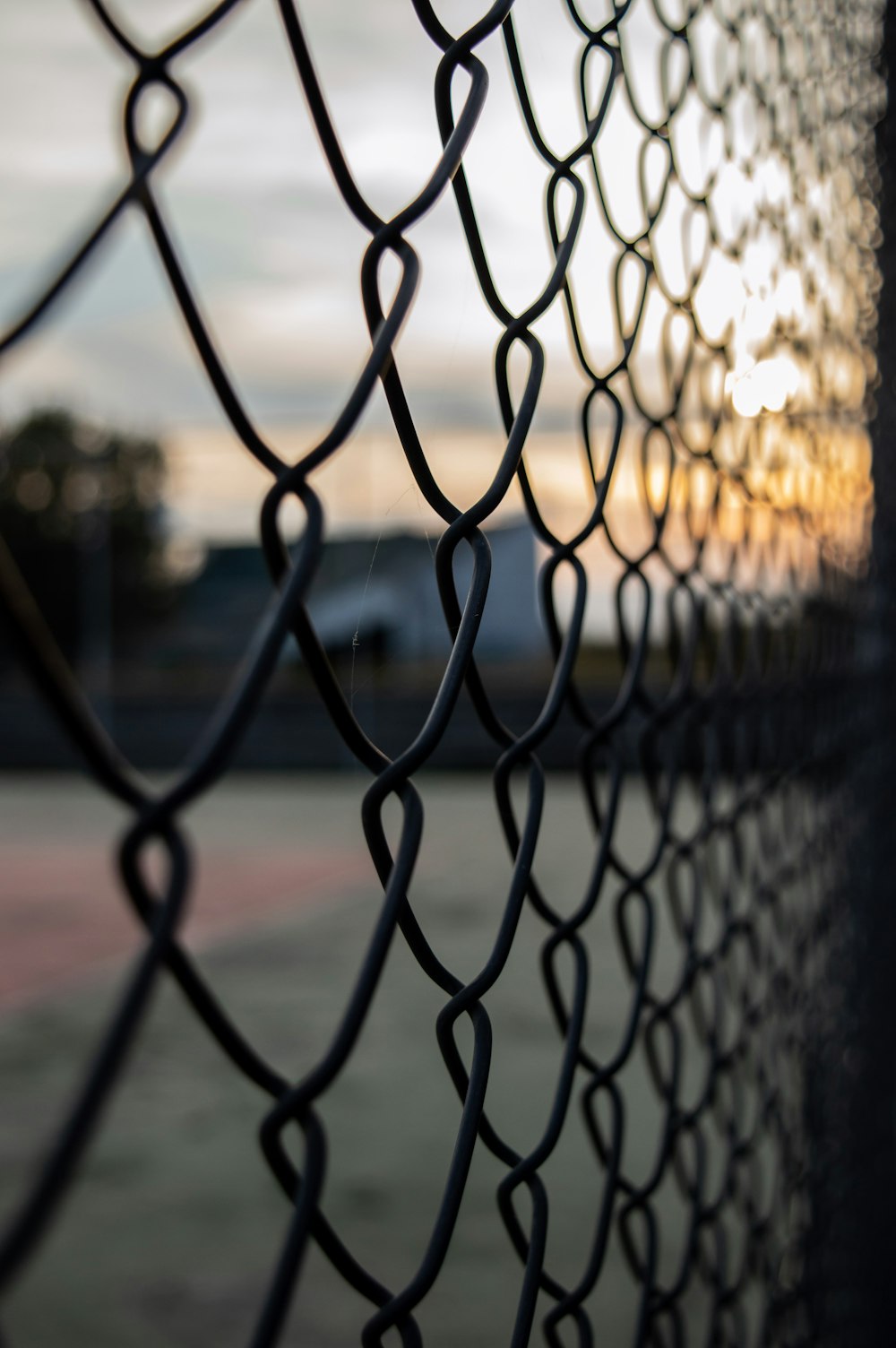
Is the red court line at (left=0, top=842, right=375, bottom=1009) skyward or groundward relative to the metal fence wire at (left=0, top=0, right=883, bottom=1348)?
groundward

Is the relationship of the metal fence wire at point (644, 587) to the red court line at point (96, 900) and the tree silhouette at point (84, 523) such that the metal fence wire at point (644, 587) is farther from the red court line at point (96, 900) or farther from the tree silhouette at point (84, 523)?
the tree silhouette at point (84, 523)

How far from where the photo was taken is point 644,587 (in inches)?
27.2

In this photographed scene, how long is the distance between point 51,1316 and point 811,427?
1604 mm

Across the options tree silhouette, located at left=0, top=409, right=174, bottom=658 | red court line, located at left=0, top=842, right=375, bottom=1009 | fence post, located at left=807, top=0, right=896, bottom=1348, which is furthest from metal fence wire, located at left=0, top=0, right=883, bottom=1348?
tree silhouette, located at left=0, top=409, right=174, bottom=658

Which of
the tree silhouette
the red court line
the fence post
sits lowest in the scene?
the red court line

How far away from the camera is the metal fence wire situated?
0.28m

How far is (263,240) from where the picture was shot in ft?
2.80

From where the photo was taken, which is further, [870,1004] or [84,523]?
[84,523]

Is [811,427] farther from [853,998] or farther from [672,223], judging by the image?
[853,998]

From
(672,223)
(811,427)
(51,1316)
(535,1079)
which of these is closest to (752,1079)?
(811,427)

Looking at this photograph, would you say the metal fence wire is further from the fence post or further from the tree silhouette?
the tree silhouette

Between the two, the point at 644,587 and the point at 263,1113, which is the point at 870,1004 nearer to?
the point at 644,587

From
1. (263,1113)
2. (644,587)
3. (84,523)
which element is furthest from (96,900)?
(84,523)

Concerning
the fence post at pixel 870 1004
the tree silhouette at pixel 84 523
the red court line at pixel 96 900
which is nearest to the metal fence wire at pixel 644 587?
the fence post at pixel 870 1004
